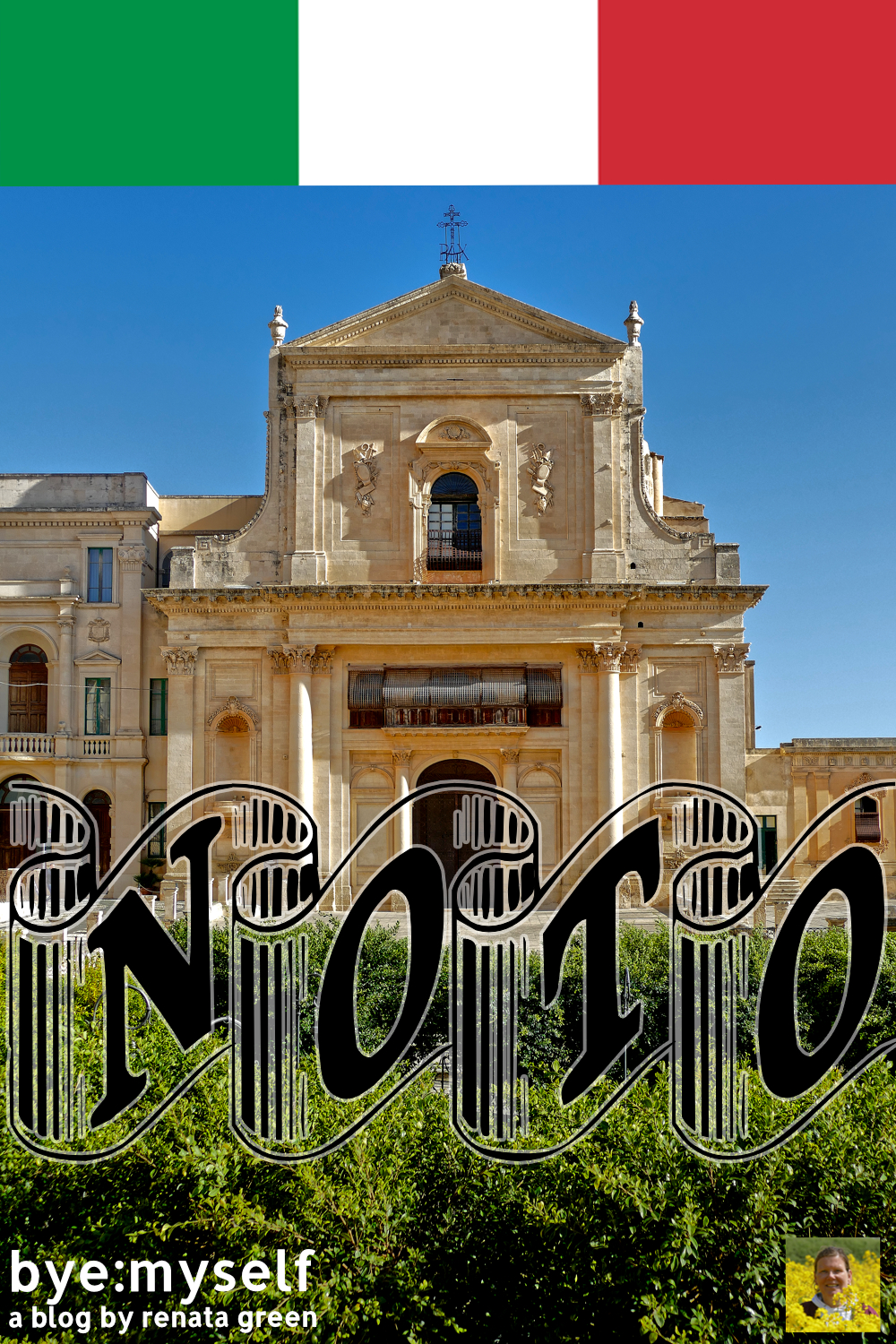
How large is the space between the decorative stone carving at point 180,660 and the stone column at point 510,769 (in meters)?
9.90

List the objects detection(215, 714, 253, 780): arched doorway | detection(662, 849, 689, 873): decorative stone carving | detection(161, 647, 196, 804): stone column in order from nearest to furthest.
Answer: detection(662, 849, 689, 873): decorative stone carving < detection(161, 647, 196, 804): stone column < detection(215, 714, 253, 780): arched doorway

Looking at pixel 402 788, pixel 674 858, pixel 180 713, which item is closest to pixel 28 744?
pixel 180 713

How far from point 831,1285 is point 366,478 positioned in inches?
1109

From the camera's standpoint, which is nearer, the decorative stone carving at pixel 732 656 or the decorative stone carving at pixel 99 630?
the decorative stone carving at pixel 732 656

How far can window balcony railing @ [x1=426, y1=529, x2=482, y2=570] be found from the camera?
108 feet

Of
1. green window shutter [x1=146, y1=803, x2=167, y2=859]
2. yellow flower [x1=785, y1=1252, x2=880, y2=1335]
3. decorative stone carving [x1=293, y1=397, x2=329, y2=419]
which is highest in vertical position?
decorative stone carving [x1=293, y1=397, x2=329, y2=419]

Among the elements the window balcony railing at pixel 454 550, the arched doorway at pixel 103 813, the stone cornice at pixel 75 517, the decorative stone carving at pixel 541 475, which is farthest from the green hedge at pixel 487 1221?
the stone cornice at pixel 75 517

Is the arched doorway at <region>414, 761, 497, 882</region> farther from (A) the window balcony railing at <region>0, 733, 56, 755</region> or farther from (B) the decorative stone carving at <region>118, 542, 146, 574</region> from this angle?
(A) the window balcony railing at <region>0, 733, 56, 755</region>

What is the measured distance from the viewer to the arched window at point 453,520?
3309 cm

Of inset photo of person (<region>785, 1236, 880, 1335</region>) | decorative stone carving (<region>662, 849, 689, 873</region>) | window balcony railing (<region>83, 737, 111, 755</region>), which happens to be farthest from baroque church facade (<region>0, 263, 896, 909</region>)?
inset photo of person (<region>785, 1236, 880, 1335</region>)

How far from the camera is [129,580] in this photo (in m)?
34.1

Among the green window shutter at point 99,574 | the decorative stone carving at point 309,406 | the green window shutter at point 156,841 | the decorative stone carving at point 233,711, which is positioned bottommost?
the green window shutter at point 156,841

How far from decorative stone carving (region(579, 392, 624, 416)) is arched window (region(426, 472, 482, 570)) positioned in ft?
13.8

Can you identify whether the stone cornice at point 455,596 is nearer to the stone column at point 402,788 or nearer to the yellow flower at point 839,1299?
the stone column at point 402,788
